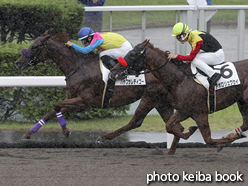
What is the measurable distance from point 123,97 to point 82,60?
0.81 metres

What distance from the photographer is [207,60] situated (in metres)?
6.12

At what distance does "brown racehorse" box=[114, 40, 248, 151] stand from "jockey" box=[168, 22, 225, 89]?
0.51 feet

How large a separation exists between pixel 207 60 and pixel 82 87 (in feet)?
5.86

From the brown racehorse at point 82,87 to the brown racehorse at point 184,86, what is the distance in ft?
1.82

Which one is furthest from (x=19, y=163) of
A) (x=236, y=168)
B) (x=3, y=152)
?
(x=236, y=168)

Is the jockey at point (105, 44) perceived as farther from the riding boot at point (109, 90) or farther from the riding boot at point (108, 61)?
the riding boot at point (109, 90)

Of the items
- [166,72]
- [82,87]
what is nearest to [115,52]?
[82,87]

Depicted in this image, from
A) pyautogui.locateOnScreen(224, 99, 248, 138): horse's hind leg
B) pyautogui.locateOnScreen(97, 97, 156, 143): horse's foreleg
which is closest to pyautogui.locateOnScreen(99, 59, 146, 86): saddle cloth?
pyautogui.locateOnScreen(97, 97, 156, 143): horse's foreleg

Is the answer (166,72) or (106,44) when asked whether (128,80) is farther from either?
(166,72)

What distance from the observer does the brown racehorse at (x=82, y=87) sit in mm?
6605

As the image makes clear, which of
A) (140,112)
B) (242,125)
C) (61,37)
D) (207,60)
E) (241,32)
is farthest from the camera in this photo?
(241,32)

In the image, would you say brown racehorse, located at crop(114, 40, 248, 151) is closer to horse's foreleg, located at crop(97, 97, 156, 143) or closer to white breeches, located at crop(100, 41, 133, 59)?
horse's foreleg, located at crop(97, 97, 156, 143)

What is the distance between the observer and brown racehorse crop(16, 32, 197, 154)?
661 cm

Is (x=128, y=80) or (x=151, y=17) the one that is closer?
(x=128, y=80)
